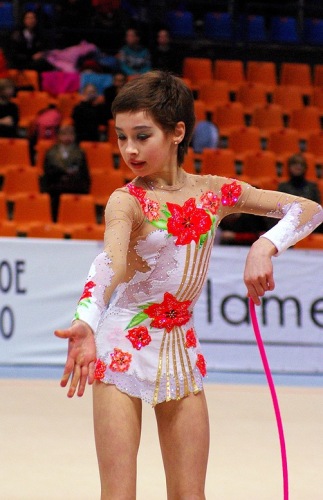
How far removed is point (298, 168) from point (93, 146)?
2.44 m

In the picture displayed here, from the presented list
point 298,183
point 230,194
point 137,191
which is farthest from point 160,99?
point 298,183

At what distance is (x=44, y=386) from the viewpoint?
6980mm

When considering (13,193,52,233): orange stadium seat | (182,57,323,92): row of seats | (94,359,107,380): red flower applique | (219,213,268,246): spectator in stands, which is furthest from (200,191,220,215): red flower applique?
(182,57,323,92): row of seats

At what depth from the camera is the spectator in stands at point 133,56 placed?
11.2 metres

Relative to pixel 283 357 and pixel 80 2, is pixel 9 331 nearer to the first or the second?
pixel 283 357

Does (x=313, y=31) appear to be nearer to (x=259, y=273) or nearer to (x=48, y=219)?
(x=48, y=219)

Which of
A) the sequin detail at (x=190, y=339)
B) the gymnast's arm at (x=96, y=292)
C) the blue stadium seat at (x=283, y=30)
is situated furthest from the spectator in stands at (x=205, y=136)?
the gymnast's arm at (x=96, y=292)

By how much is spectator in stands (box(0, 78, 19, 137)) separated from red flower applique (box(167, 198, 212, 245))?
7.11m

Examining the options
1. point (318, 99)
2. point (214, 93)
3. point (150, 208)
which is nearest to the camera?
point (150, 208)

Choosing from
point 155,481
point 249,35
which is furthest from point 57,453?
point 249,35

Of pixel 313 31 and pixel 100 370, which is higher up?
pixel 313 31

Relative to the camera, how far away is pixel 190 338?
299cm

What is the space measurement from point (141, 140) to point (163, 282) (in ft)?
1.42

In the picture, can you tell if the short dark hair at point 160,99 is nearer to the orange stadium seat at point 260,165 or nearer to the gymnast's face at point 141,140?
the gymnast's face at point 141,140
